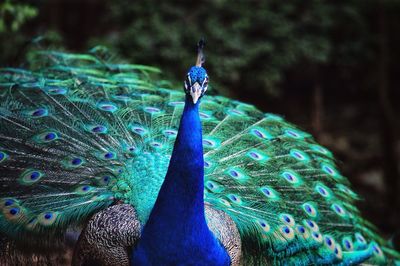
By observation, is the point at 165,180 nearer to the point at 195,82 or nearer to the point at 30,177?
the point at 195,82

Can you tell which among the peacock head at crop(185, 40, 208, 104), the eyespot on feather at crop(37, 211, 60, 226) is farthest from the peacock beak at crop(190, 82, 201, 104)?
the eyespot on feather at crop(37, 211, 60, 226)

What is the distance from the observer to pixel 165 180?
246 cm

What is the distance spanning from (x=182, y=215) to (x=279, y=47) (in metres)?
3.25

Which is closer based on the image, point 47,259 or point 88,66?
point 47,259

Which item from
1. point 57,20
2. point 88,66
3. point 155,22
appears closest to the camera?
point 88,66

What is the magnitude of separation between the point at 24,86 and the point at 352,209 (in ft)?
5.82

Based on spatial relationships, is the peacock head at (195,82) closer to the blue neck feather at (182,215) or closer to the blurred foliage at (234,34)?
the blue neck feather at (182,215)

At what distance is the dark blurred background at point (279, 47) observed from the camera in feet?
16.9

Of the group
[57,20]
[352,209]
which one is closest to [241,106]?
[352,209]

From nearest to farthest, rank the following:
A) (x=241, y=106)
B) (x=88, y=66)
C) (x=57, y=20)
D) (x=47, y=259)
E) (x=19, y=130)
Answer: (x=47, y=259) → (x=19, y=130) → (x=241, y=106) → (x=88, y=66) → (x=57, y=20)

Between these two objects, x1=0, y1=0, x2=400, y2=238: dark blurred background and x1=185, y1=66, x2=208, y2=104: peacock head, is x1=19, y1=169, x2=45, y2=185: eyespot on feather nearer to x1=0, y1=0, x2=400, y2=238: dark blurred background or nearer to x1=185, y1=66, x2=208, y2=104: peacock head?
x1=185, y1=66, x2=208, y2=104: peacock head

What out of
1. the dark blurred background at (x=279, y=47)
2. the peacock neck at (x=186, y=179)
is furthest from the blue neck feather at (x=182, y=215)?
the dark blurred background at (x=279, y=47)

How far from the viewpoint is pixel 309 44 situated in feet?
18.0

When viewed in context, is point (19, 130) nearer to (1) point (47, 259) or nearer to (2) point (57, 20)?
(1) point (47, 259)
